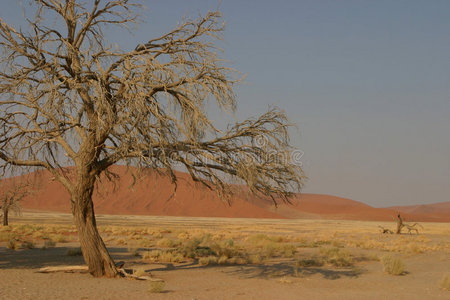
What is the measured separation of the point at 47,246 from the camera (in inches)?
883

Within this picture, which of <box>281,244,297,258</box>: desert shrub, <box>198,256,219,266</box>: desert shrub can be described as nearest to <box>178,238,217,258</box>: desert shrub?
<box>198,256,219,266</box>: desert shrub

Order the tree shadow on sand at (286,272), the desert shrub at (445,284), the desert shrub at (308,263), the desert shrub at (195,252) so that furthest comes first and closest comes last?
the desert shrub at (195,252) → the desert shrub at (308,263) → the tree shadow on sand at (286,272) → the desert shrub at (445,284)

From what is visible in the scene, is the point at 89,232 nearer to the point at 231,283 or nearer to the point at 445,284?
the point at 231,283

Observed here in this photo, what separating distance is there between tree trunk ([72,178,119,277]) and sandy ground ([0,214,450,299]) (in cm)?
40

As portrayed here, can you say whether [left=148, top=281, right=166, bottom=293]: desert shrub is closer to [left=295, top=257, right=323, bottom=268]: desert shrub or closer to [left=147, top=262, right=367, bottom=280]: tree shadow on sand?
[left=147, top=262, right=367, bottom=280]: tree shadow on sand

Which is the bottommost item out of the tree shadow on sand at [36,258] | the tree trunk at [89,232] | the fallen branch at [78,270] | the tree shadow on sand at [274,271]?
the tree shadow on sand at [274,271]

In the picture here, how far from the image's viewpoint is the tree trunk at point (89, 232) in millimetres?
11227

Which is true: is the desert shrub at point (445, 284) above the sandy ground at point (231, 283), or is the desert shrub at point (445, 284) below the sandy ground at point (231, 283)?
above

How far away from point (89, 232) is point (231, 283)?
4.23m

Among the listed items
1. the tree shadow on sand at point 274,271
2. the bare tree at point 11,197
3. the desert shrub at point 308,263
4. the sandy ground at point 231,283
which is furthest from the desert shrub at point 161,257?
the bare tree at point 11,197

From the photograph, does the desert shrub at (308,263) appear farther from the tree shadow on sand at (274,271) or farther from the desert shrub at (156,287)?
the desert shrub at (156,287)

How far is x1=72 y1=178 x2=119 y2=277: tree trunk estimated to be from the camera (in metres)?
11.2

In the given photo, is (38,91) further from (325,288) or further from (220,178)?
(325,288)

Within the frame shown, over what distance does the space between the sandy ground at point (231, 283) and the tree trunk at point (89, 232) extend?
15.8 inches
